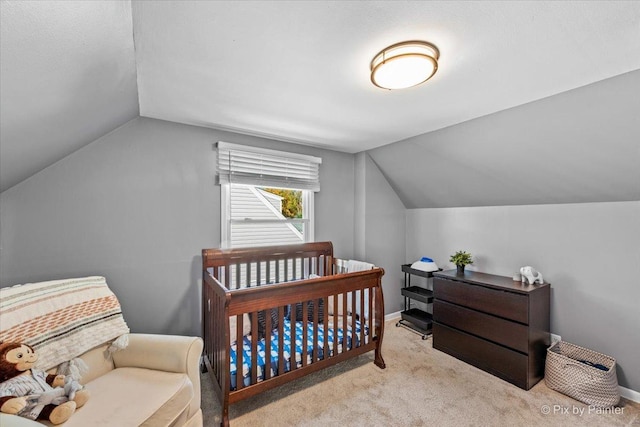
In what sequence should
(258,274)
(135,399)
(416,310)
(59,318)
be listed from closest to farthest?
1. (135,399)
2. (59,318)
3. (258,274)
4. (416,310)

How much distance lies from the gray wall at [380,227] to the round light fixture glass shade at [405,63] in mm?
Answer: 1935

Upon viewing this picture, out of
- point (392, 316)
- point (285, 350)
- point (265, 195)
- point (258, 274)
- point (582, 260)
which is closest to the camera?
point (285, 350)

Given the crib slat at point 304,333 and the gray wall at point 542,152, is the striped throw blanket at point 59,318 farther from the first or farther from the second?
the gray wall at point 542,152

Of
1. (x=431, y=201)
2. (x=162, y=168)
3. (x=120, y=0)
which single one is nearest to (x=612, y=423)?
(x=431, y=201)

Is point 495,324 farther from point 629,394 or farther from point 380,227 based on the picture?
point 380,227

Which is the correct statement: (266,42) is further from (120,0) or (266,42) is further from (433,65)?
(433,65)

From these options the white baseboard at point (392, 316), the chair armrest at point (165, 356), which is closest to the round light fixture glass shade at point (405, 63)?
the chair armrest at point (165, 356)

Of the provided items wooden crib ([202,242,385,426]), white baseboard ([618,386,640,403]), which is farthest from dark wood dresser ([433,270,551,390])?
wooden crib ([202,242,385,426])

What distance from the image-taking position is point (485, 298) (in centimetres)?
245

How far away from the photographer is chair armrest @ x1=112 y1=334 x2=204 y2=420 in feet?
5.21

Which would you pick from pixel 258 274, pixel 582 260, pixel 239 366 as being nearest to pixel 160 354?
pixel 239 366

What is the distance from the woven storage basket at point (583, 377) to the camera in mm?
1943

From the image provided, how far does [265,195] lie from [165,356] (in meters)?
1.74

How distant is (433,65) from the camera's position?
1392 mm
